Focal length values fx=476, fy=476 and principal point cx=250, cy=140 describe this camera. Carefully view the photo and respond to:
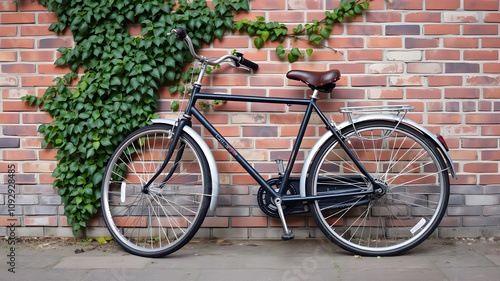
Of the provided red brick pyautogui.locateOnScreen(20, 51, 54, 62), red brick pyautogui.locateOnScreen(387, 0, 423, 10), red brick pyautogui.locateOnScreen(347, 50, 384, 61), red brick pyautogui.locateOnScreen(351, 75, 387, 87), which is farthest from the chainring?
red brick pyautogui.locateOnScreen(20, 51, 54, 62)

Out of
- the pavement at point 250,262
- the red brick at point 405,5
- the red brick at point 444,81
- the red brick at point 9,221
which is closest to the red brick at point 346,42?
the red brick at point 405,5

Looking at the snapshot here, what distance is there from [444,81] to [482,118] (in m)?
0.38

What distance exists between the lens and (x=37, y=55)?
11.2 feet

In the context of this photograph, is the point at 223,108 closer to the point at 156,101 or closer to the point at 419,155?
the point at 156,101

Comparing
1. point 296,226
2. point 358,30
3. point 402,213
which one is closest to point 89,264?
point 296,226

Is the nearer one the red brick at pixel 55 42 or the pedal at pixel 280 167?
the pedal at pixel 280 167

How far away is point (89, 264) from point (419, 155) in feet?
7.62

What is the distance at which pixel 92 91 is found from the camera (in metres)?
3.28

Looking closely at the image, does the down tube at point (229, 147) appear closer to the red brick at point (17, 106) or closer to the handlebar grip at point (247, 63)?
the handlebar grip at point (247, 63)

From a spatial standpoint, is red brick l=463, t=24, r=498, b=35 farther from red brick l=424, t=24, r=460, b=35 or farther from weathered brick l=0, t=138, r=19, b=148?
weathered brick l=0, t=138, r=19, b=148

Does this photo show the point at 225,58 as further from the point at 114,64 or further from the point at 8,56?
the point at 8,56

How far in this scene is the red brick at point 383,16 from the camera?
3.31 meters

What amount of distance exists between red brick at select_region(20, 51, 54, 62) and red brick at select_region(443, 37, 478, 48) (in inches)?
110

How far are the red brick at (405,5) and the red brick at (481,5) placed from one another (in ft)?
1.06
